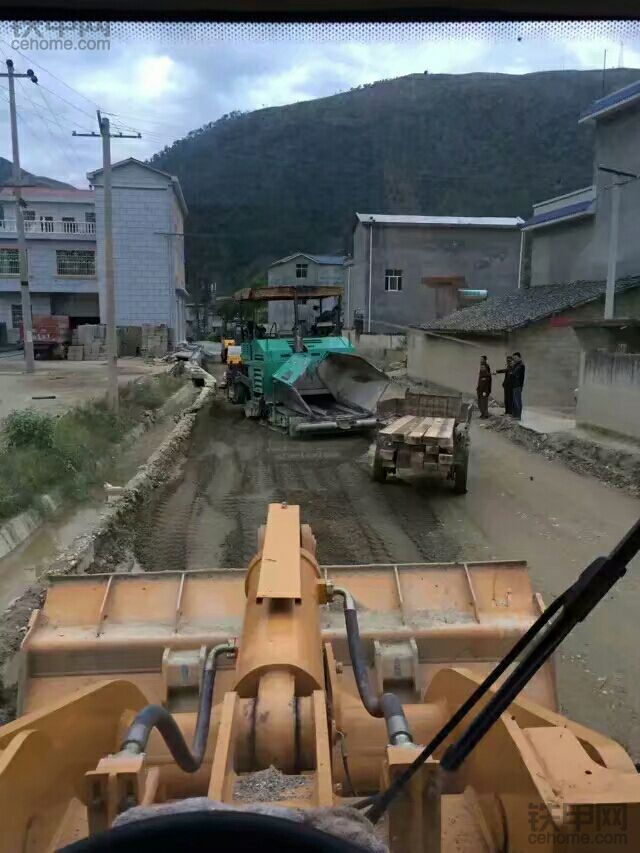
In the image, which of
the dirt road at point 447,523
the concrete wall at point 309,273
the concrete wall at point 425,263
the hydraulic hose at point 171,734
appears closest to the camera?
the hydraulic hose at point 171,734

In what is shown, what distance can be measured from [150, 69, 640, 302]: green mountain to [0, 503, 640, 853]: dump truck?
198 centimetres

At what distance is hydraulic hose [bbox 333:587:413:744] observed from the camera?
2.09 metres

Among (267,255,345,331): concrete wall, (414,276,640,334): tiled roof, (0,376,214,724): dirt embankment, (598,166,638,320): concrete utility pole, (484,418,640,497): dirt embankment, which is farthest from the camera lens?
(267,255,345,331): concrete wall

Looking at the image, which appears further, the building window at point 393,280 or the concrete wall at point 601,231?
the building window at point 393,280

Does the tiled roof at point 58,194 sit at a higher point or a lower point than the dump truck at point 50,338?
higher

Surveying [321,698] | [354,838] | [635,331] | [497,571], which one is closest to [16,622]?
[497,571]

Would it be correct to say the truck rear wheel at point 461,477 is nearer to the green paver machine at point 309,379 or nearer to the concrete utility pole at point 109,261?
the green paver machine at point 309,379

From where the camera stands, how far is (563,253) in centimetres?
2353

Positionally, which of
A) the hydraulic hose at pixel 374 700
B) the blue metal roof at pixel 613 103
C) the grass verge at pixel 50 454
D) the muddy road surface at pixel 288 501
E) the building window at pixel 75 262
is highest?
the blue metal roof at pixel 613 103

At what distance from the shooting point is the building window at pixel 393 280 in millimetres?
36622

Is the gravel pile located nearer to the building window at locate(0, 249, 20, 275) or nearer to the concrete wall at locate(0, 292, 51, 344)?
the concrete wall at locate(0, 292, 51, 344)

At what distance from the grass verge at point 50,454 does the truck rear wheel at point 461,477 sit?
502 centimetres

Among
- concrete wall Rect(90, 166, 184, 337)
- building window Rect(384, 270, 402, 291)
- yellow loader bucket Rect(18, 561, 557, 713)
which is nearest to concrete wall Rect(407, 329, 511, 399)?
building window Rect(384, 270, 402, 291)

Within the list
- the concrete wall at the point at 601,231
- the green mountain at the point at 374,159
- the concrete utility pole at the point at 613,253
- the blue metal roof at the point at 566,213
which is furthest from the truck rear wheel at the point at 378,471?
the blue metal roof at the point at 566,213
